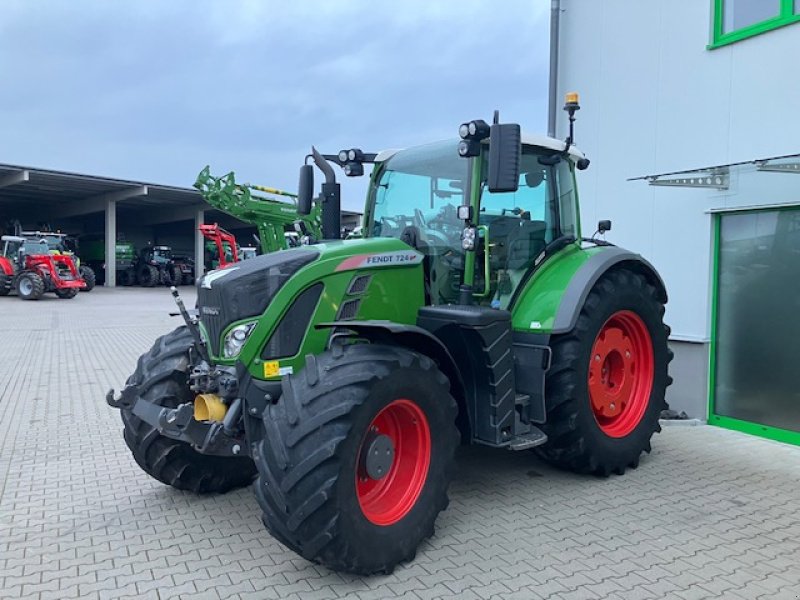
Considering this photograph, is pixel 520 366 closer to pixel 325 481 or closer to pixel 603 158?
pixel 325 481

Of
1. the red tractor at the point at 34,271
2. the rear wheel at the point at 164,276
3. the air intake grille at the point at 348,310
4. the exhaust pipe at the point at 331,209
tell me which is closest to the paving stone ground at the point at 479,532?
the air intake grille at the point at 348,310

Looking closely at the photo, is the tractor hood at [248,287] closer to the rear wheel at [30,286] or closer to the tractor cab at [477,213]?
the tractor cab at [477,213]

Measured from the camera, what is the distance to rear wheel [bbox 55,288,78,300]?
912 inches

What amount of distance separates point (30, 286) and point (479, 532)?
2264 cm

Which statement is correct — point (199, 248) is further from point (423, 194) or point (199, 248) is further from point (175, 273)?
point (423, 194)

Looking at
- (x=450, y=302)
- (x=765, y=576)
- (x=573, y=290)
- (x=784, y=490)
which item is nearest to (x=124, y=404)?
(x=450, y=302)

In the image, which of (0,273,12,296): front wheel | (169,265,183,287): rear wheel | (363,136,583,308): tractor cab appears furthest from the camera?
(169,265,183,287): rear wheel

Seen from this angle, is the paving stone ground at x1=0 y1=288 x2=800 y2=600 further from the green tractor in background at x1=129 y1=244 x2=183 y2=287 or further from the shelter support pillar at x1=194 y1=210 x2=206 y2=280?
the shelter support pillar at x1=194 y1=210 x2=206 y2=280

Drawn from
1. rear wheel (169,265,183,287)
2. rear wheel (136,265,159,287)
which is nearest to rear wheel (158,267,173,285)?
rear wheel (169,265,183,287)

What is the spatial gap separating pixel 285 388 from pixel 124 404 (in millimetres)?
1298

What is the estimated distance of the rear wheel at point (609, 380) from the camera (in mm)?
4387

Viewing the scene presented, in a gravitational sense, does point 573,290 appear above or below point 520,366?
above

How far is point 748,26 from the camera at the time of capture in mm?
5691

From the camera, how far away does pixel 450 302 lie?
14.1 ft
